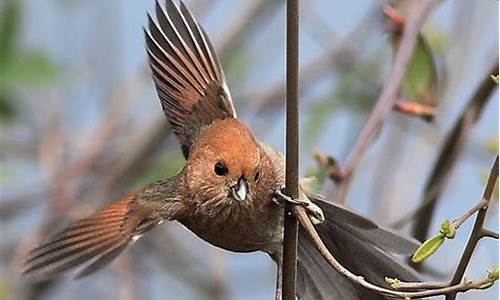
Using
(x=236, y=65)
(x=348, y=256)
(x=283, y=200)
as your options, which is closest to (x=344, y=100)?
(x=236, y=65)

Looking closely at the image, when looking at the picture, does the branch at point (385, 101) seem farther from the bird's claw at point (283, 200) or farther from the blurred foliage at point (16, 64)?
the blurred foliage at point (16, 64)

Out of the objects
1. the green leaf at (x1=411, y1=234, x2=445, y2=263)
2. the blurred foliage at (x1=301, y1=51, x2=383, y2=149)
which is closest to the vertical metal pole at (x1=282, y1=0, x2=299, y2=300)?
the green leaf at (x1=411, y1=234, x2=445, y2=263)

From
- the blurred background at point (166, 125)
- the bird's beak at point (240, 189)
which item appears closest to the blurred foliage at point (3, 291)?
the blurred background at point (166, 125)

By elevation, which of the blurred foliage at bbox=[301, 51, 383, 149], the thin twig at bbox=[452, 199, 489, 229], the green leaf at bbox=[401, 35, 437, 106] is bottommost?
the thin twig at bbox=[452, 199, 489, 229]

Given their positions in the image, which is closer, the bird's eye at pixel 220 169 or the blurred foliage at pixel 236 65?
the bird's eye at pixel 220 169

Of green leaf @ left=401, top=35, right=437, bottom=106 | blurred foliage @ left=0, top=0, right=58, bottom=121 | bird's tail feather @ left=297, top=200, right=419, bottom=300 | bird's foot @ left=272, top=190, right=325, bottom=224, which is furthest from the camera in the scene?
blurred foliage @ left=0, top=0, right=58, bottom=121

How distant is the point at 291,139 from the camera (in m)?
1.03

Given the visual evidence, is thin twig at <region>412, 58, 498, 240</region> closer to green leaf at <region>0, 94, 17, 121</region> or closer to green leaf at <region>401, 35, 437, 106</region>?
green leaf at <region>401, 35, 437, 106</region>

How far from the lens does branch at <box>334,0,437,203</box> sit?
1.58 meters

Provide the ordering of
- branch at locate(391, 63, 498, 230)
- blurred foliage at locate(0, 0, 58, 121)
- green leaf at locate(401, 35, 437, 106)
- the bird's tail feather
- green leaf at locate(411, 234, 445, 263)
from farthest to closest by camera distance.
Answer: blurred foliage at locate(0, 0, 58, 121), green leaf at locate(401, 35, 437, 106), branch at locate(391, 63, 498, 230), the bird's tail feather, green leaf at locate(411, 234, 445, 263)

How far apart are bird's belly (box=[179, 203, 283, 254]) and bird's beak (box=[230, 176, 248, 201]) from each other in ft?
0.15

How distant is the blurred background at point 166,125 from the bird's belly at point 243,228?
17.2 inches

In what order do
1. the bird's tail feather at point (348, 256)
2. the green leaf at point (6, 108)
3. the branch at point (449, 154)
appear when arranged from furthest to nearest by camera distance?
1. the green leaf at point (6, 108)
2. the branch at point (449, 154)
3. the bird's tail feather at point (348, 256)

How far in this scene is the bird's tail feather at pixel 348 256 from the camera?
4.89 ft
